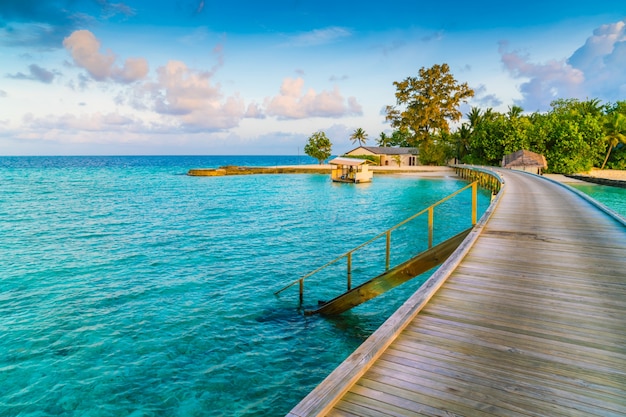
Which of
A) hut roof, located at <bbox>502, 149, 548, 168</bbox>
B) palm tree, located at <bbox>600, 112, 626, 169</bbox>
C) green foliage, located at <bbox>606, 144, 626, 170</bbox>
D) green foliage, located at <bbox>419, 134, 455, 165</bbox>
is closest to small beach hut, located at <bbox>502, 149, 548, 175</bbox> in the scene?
hut roof, located at <bbox>502, 149, 548, 168</bbox>

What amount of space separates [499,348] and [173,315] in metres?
9.28

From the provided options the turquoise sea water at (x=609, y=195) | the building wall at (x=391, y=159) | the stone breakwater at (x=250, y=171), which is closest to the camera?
the turquoise sea water at (x=609, y=195)

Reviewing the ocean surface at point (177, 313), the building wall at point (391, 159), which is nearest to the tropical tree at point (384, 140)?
the building wall at point (391, 159)

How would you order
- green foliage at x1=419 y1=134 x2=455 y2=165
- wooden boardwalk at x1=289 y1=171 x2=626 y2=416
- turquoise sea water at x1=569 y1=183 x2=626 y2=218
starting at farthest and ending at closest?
green foliage at x1=419 y1=134 x2=455 y2=165 < turquoise sea water at x1=569 y1=183 x2=626 y2=218 < wooden boardwalk at x1=289 y1=171 x2=626 y2=416

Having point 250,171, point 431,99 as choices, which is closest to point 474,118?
point 431,99

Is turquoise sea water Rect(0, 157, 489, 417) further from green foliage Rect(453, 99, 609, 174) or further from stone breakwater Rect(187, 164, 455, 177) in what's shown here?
stone breakwater Rect(187, 164, 455, 177)

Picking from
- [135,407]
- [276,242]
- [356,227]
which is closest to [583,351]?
[135,407]

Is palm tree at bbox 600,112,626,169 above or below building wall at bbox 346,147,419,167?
above

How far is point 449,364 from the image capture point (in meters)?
4.06

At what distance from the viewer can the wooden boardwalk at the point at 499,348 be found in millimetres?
3395

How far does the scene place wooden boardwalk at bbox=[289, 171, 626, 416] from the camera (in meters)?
3.39

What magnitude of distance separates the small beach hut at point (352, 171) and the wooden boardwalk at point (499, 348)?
1784 inches

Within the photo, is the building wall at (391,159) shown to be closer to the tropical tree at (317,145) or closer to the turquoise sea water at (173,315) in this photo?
the tropical tree at (317,145)

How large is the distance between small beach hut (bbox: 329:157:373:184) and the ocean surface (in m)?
27.8
